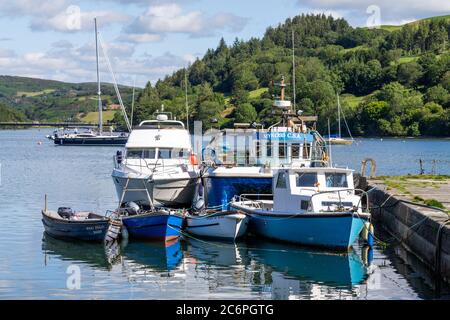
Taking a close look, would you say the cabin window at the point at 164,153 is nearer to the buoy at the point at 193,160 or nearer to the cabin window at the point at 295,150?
the buoy at the point at 193,160

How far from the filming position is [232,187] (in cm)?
3725

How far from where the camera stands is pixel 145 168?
4109 cm

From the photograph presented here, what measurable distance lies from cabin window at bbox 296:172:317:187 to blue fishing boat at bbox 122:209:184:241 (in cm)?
514

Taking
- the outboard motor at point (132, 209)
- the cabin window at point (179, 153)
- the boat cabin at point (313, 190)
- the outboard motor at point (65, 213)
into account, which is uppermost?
the cabin window at point (179, 153)

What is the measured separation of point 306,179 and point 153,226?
6273 mm

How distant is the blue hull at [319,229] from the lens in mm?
28984

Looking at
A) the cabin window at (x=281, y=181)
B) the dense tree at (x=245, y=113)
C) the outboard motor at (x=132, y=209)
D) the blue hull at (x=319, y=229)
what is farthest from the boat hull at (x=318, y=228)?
the dense tree at (x=245, y=113)

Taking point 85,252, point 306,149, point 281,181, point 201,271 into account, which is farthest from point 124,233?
point 306,149

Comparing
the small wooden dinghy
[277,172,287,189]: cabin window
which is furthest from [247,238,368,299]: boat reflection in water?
the small wooden dinghy

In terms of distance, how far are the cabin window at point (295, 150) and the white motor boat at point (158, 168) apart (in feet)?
16.7

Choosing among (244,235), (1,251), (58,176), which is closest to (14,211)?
(1,251)

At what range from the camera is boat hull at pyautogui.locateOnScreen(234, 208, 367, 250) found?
28969 mm
